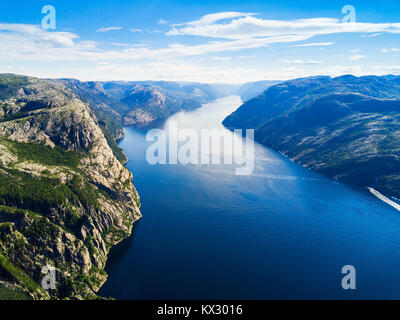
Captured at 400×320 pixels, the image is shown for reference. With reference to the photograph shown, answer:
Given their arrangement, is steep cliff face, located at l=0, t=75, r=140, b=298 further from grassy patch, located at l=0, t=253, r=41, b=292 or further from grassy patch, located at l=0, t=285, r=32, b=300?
grassy patch, located at l=0, t=285, r=32, b=300

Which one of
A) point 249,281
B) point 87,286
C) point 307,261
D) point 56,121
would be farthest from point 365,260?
point 56,121

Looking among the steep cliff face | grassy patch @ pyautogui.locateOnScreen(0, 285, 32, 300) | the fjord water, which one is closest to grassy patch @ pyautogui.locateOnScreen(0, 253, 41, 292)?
the steep cliff face

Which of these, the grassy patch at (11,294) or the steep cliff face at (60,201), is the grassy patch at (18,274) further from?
the grassy patch at (11,294)

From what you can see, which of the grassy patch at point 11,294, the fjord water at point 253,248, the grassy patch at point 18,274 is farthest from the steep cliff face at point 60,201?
the fjord water at point 253,248

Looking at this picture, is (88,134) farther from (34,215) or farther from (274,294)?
(274,294)

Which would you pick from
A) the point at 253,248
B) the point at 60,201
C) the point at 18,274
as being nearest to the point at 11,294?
the point at 18,274

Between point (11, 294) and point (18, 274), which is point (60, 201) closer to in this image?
point (18, 274)
